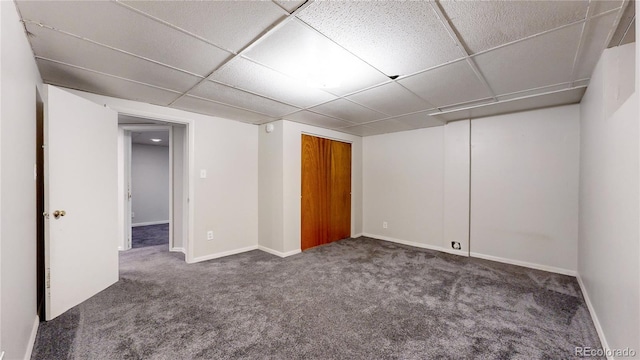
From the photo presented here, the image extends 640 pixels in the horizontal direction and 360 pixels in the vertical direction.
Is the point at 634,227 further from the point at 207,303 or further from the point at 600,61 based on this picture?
the point at 207,303

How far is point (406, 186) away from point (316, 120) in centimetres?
202

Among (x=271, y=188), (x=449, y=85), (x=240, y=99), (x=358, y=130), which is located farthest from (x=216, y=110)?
(x=449, y=85)

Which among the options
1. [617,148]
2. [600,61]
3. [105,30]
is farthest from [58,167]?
[600,61]

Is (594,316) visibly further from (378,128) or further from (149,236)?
(149,236)

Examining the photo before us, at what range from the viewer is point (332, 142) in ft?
14.8

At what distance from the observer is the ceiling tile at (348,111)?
302cm

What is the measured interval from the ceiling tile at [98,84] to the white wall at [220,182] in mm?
286

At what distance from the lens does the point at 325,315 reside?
2117mm

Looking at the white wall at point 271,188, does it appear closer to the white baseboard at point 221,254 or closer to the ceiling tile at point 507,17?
the white baseboard at point 221,254

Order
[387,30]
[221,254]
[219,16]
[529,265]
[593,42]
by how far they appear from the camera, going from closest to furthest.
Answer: [219,16]
[387,30]
[593,42]
[529,265]
[221,254]

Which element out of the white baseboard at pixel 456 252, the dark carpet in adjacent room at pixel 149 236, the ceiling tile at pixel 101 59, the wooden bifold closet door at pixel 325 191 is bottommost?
the dark carpet in adjacent room at pixel 149 236

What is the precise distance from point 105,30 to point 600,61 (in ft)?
11.3

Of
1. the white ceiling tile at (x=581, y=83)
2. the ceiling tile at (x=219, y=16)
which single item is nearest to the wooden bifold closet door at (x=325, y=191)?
the ceiling tile at (x=219, y=16)

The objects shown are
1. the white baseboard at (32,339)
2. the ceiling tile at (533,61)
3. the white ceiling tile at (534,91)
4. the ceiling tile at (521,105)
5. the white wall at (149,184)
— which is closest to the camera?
the white baseboard at (32,339)
